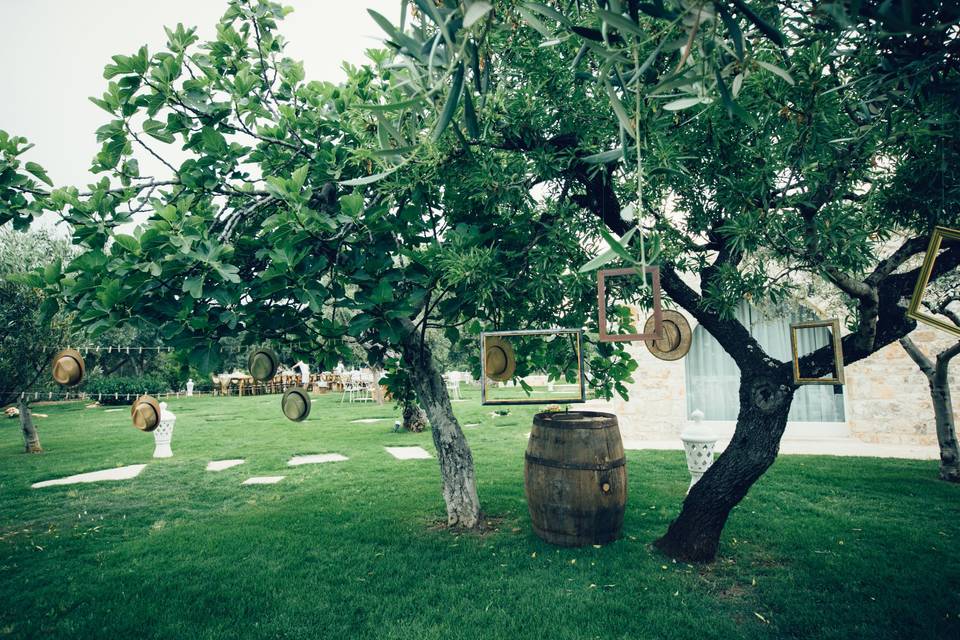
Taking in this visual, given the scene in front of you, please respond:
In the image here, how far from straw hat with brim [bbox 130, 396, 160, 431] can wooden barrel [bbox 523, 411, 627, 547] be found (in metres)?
3.96

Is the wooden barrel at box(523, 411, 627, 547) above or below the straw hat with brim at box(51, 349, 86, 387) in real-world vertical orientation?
below

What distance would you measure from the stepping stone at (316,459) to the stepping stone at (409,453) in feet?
3.15

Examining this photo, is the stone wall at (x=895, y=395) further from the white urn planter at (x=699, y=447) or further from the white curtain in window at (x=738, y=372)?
the white urn planter at (x=699, y=447)

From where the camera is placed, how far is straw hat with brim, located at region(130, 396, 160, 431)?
534 centimetres

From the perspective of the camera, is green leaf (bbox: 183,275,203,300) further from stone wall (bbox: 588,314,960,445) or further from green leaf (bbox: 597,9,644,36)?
stone wall (bbox: 588,314,960,445)

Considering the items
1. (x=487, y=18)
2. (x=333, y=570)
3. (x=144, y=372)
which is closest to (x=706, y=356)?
(x=333, y=570)

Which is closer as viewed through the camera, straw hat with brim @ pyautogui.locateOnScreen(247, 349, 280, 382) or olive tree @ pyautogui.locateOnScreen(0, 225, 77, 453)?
straw hat with brim @ pyautogui.locateOnScreen(247, 349, 280, 382)

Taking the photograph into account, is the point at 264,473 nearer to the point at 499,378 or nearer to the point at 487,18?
the point at 499,378

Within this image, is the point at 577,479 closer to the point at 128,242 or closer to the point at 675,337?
the point at 675,337

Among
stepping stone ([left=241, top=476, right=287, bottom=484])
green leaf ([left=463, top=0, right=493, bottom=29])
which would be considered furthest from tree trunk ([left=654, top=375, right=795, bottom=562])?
stepping stone ([left=241, top=476, right=287, bottom=484])

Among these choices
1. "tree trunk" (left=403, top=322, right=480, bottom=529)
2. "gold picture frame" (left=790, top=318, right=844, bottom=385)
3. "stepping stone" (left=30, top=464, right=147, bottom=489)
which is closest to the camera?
"gold picture frame" (left=790, top=318, right=844, bottom=385)

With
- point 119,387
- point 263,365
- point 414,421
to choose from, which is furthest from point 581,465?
point 119,387

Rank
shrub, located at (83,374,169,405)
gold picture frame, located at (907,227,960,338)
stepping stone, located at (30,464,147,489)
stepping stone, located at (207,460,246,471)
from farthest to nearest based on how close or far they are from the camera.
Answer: shrub, located at (83,374,169,405) → stepping stone, located at (207,460,246,471) → stepping stone, located at (30,464,147,489) → gold picture frame, located at (907,227,960,338)

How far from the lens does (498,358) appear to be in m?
4.14
